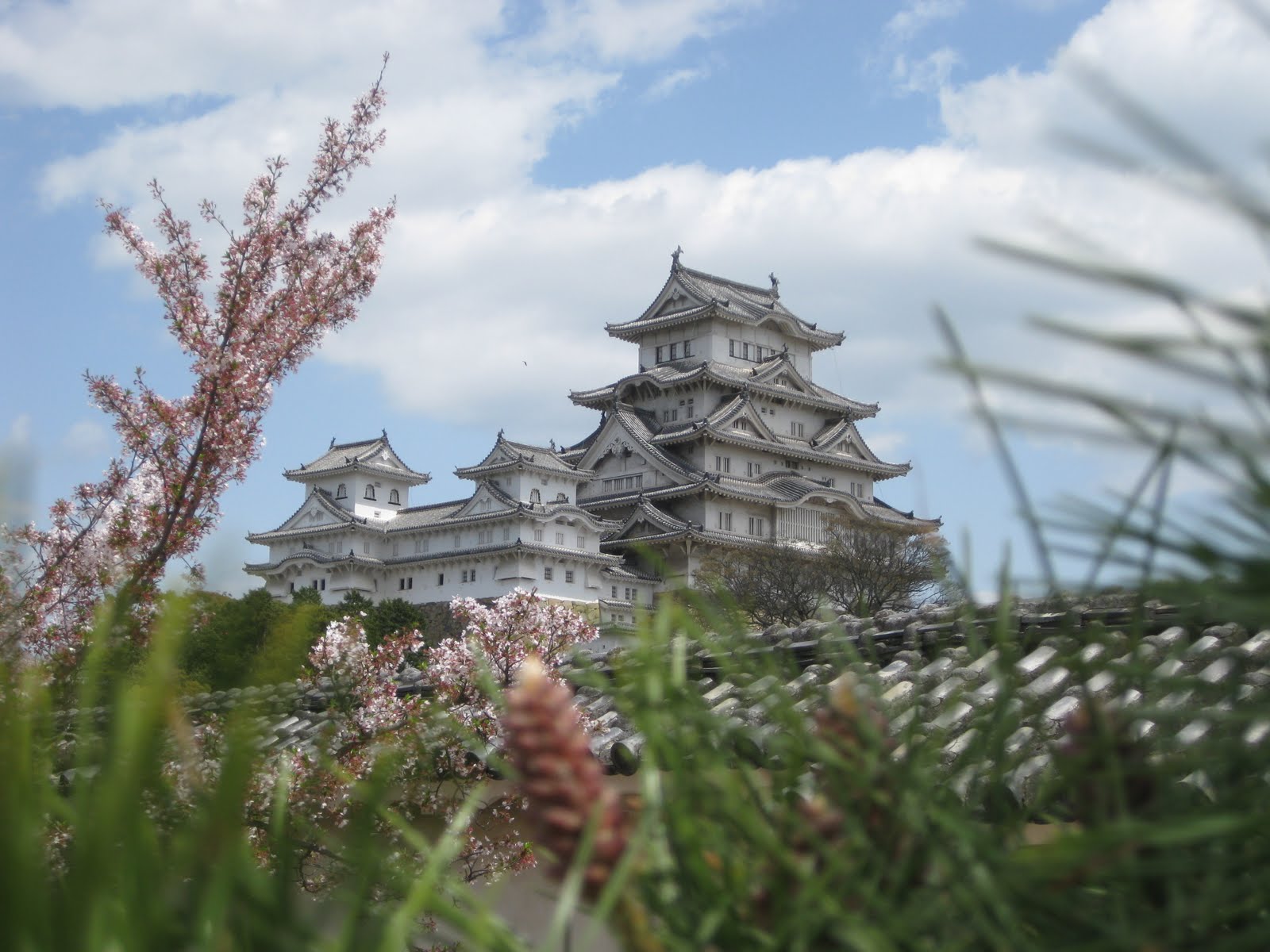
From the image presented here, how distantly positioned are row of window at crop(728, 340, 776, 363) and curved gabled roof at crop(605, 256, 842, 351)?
27.3 inches

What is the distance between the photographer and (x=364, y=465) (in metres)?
41.8

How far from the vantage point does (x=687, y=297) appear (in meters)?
40.4

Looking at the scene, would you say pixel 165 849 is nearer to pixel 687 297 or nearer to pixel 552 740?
pixel 552 740

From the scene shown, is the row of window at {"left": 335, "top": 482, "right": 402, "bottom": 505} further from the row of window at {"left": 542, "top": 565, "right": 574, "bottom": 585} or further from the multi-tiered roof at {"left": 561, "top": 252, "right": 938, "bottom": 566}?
the row of window at {"left": 542, "top": 565, "right": 574, "bottom": 585}

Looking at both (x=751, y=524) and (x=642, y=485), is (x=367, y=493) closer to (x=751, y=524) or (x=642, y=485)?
(x=642, y=485)

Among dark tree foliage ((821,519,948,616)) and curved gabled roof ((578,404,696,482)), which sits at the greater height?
curved gabled roof ((578,404,696,482))

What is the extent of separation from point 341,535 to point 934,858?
1616 inches

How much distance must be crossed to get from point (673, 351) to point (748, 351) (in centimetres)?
222

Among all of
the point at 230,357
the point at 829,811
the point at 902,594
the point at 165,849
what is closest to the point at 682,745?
the point at 829,811

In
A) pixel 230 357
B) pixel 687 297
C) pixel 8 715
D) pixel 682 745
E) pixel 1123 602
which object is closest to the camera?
pixel 8 715

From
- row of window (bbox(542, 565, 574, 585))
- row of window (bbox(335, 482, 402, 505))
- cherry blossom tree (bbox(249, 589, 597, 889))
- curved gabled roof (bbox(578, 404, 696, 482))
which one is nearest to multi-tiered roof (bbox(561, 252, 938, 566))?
curved gabled roof (bbox(578, 404, 696, 482))

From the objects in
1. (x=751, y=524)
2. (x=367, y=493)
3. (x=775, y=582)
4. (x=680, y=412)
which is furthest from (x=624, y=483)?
(x=775, y=582)

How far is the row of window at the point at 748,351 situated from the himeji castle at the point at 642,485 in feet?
0.11

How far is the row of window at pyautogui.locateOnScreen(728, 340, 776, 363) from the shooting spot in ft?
132
